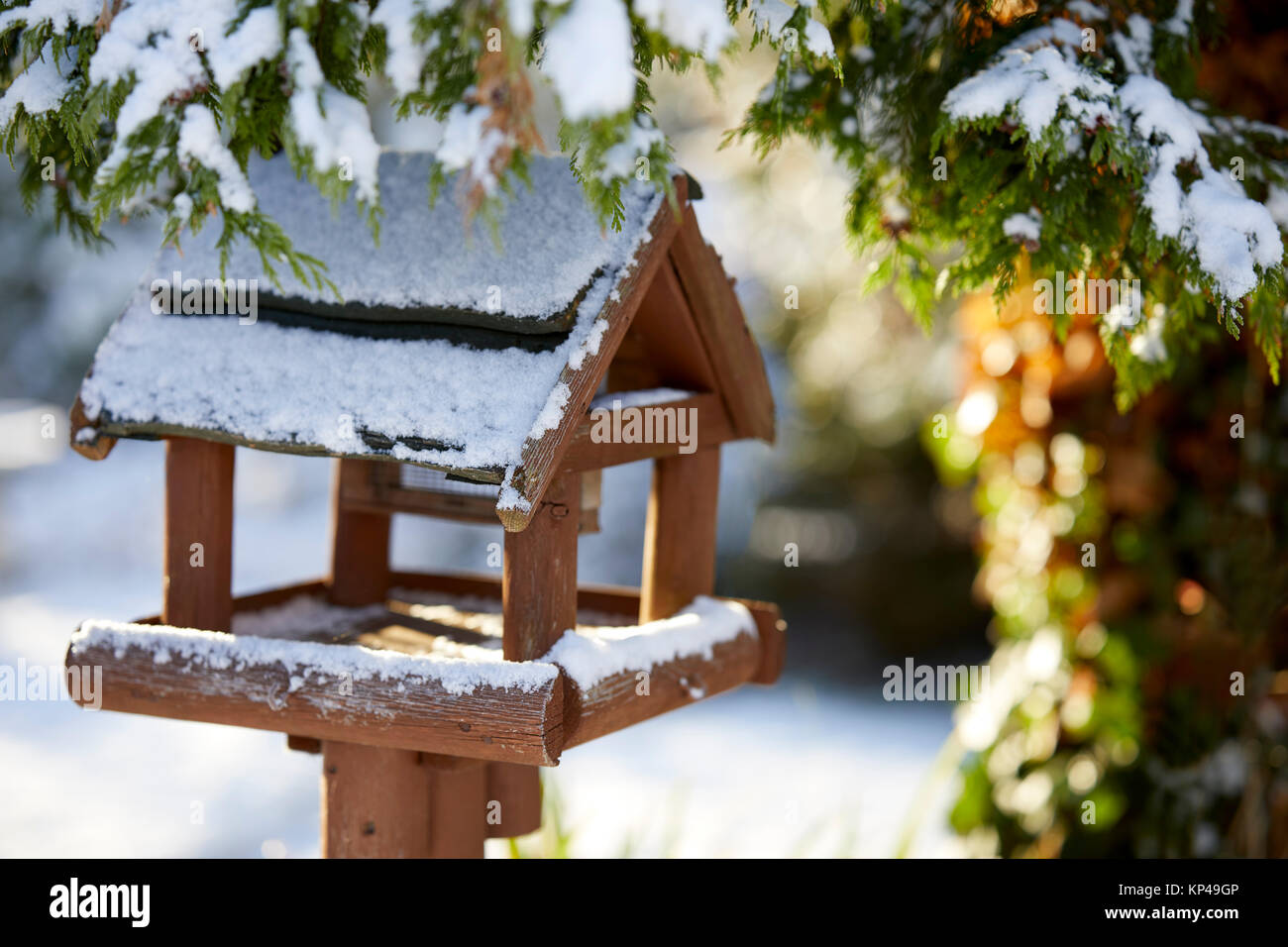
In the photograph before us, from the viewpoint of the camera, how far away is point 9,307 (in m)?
8.21

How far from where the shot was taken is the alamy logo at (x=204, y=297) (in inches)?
75.1

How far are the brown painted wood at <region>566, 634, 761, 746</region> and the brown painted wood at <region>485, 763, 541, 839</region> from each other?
0.44 metres

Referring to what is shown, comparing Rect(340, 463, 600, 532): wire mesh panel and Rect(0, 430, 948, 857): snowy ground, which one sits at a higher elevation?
Rect(340, 463, 600, 532): wire mesh panel

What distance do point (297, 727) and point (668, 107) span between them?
6.15m

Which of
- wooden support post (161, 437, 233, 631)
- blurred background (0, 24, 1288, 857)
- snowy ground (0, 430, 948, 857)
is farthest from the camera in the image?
snowy ground (0, 430, 948, 857)

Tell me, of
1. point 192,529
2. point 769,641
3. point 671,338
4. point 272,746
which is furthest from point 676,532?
point 272,746

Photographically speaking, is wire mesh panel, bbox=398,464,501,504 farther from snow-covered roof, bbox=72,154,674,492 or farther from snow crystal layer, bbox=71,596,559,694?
snow-covered roof, bbox=72,154,674,492

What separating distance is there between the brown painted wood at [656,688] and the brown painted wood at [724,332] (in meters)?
0.41

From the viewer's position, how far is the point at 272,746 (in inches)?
243

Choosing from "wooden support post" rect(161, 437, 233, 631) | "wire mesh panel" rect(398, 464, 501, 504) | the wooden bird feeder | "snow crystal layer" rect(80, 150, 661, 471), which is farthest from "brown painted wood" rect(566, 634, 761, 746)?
"wooden support post" rect(161, 437, 233, 631)

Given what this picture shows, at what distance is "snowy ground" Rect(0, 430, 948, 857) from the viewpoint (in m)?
5.12

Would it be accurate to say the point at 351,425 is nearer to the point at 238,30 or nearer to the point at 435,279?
the point at 435,279

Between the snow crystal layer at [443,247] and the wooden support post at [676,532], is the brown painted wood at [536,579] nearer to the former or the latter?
the snow crystal layer at [443,247]
